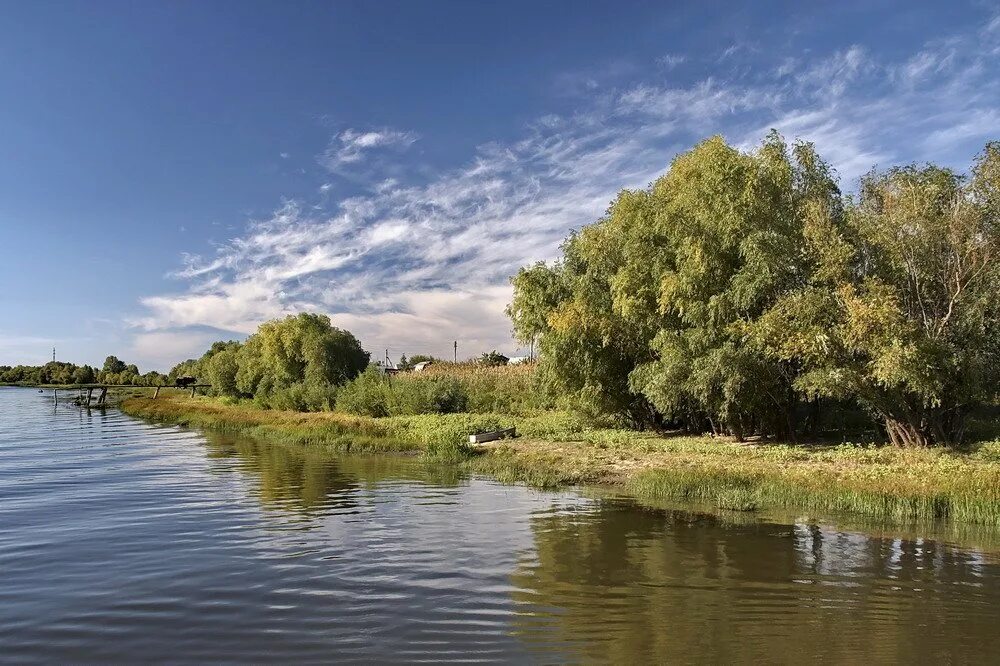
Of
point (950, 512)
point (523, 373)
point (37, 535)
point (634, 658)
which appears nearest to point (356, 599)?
point (634, 658)

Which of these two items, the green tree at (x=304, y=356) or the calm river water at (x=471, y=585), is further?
the green tree at (x=304, y=356)

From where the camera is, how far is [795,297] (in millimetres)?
22453

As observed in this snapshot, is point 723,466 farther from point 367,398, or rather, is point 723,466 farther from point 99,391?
point 99,391

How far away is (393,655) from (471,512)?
8775 mm

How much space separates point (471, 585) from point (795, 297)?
16872mm

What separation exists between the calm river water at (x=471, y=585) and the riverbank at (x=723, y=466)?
1.91 metres

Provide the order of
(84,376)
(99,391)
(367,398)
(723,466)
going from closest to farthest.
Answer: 1. (723,466)
2. (367,398)
3. (99,391)
4. (84,376)

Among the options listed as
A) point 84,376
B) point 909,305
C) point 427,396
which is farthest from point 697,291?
point 84,376

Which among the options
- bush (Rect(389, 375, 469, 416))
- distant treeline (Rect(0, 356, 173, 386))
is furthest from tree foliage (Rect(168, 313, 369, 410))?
distant treeline (Rect(0, 356, 173, 386))

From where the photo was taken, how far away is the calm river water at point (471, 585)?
26.2 feet

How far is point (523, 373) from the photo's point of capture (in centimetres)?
5272

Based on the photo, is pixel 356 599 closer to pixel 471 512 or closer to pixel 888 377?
pixel 471 512

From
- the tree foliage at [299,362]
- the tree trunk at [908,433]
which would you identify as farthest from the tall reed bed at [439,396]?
the tree trunk at [908,433]

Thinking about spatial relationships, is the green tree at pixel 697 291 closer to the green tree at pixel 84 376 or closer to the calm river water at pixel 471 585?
the calm river water at pixel 471 585
